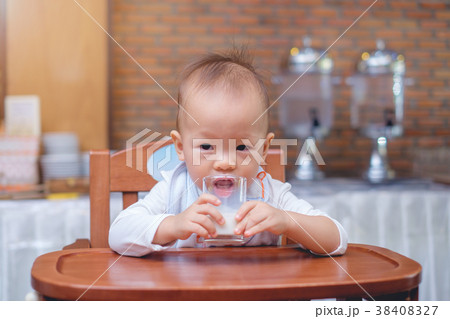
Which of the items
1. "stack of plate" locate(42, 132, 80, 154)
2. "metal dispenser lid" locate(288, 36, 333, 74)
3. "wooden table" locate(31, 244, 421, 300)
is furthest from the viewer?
"metal dispenser lid" locate(288, 36, 333, 74)

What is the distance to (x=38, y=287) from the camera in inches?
24.1

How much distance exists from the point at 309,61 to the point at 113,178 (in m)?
1.79

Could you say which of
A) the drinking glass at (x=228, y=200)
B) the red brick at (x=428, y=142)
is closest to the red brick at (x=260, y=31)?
the red brick at (x=428, y=142)

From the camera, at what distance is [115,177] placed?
1.09 meters

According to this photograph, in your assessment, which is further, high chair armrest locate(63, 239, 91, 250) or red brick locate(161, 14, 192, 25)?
red brick locate(161, 14, 192, 25)

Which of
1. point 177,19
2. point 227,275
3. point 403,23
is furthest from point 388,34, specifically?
point 227,275

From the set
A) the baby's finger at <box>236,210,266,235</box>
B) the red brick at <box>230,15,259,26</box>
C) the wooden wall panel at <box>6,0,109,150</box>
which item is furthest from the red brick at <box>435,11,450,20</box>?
the baby's finger at <box>236,210,266,235</box>

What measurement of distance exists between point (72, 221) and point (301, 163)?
1.26 m

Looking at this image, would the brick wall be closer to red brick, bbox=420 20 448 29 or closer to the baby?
red brick, bbox=420 20 448 29

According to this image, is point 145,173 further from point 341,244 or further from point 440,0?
point 440,0

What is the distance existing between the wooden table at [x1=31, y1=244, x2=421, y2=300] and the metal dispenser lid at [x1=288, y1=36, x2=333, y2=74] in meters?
1.94

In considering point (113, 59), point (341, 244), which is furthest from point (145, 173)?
point (113, 59)

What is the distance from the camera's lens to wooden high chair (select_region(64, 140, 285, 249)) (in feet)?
3.49
